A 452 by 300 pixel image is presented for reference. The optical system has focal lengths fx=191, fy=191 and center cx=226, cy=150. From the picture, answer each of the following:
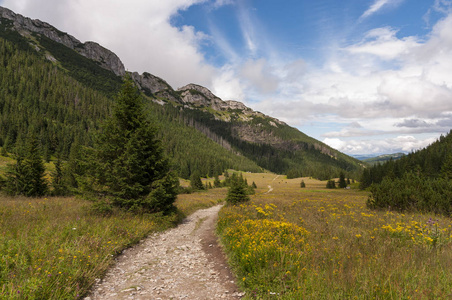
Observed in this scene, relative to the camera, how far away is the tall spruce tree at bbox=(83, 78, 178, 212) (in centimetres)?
1197

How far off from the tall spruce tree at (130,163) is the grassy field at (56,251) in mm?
1794

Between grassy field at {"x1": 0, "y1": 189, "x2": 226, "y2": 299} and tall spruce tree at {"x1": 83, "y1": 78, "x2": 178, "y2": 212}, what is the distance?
179 centimetres

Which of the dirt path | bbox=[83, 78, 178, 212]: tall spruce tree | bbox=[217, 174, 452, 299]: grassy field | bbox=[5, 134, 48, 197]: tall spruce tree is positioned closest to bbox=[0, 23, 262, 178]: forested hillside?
bbox=[5, 134, 48, 197]: tall spruce tree

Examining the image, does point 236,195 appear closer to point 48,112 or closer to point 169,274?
point 169,274

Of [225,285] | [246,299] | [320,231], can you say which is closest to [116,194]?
[225,285]

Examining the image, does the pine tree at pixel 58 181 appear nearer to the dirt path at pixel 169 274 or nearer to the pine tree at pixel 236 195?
the pine tree at pixel 236 195

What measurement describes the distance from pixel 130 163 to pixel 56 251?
253 inches

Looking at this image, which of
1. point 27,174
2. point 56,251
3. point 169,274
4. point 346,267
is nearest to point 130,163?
point 56,251

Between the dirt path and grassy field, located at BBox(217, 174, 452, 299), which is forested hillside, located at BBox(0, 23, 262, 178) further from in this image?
grassy field, located at BBox(217, 174, 452, 299)

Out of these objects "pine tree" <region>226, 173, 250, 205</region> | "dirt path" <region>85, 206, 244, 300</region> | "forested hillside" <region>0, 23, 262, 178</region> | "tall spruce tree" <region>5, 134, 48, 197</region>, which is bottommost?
"dirt path" <region>85, 206, 244, 300</region>

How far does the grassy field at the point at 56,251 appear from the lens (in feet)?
14.0

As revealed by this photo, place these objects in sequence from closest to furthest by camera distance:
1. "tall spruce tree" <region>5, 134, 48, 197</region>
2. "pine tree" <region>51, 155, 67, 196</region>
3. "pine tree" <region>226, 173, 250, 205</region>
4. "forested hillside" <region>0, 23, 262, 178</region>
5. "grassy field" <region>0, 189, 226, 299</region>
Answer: "grassy field" <region>0, 189, 226, 299</region> < "pine tree" <region>226, 173, 250, 205</region> < "tall spruce tree" <region>5, 134, 48, 197</region> < "pine tree" <region>51, 155, 67, 196</region> < "forested hillside" <region>0, 23, 262, 178</region>

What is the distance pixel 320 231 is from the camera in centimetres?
821

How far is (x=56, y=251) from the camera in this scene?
5.84 meters
